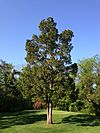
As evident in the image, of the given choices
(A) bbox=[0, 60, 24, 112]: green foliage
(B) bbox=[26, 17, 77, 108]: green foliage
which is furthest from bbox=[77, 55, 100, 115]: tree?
(B) bbox=[26, 17, 77, 108]: green foliage

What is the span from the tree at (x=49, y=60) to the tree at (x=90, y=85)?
1942cm

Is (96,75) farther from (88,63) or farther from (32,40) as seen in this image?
(32,40)

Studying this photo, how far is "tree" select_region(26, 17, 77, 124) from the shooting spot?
3200 cm

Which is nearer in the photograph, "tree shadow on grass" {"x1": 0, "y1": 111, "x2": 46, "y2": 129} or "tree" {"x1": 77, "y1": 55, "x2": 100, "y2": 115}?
"tree shadow on grass" {"x1": 0, "y1": 111, "x2": 46, "y2": 129}

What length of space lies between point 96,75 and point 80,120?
740 inches

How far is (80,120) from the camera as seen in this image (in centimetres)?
3544

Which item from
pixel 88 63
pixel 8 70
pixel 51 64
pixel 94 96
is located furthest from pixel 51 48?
pixel 8 70

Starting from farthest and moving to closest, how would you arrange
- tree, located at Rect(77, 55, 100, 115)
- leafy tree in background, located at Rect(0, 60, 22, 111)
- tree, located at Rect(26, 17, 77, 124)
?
leafy tree in background, located at Rect(0, 60, 22, 111)
tree, located at Rect(77, 55, 100, 115)
tree, located at Rect(26, 17, 77, 124)

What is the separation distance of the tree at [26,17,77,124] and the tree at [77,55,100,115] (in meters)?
19.4

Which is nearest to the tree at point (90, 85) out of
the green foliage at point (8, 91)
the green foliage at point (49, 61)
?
the green foliage at point (8, 91)

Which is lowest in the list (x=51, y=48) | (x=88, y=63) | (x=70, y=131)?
(x=70, y=131)

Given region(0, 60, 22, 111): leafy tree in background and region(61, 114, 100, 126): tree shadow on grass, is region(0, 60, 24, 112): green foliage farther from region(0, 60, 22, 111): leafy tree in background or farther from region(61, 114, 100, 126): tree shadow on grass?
region(61, 114, 100, 126): tree shadow on grass

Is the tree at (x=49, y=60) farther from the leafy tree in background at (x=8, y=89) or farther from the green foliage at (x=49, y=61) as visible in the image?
the leafy tree in background at (x=8, y=89)

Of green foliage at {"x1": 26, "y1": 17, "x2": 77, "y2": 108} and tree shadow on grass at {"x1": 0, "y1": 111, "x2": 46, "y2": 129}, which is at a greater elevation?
green foliage at {"x1": 26, "y1": 17, "x2": 77, "y2": 108}
